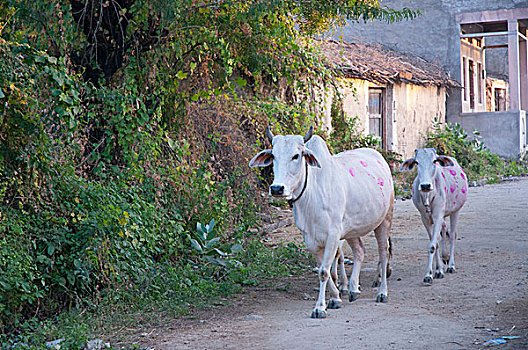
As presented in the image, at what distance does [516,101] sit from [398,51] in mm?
3708

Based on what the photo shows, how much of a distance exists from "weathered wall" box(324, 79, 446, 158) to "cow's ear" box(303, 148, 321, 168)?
31.8 ft

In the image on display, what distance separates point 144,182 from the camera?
6.69 meters

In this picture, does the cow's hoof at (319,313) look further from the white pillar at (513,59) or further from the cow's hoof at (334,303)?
the white pillar at (513,59)

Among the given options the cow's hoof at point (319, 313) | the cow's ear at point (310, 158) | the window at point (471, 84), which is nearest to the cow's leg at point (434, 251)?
the cow's hoof at point (319, 313)

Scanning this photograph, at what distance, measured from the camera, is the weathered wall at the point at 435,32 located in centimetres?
1945

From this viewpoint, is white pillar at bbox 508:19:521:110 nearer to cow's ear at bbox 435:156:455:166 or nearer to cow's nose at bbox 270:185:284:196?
cow's ear at bbox 435:156:455:166

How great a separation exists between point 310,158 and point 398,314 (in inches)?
56.9

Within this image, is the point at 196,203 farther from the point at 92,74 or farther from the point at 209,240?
the point at 92,74

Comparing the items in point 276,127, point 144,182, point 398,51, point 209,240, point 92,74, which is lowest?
point 209,240

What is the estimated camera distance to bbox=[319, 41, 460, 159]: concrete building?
49.1 feet

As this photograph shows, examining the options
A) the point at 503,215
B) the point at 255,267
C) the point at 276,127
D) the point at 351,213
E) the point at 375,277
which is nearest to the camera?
the point at 351,213

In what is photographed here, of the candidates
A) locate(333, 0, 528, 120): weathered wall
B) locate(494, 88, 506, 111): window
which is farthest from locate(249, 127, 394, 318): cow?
locate(494, 88, 506, 111): window

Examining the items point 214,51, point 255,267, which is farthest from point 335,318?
point 214,51

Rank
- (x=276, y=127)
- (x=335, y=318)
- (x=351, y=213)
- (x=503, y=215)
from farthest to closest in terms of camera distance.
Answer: (x=503, y=215)
(x=276, y=127)
(x=351, y=213)
(x=335, y=318)
